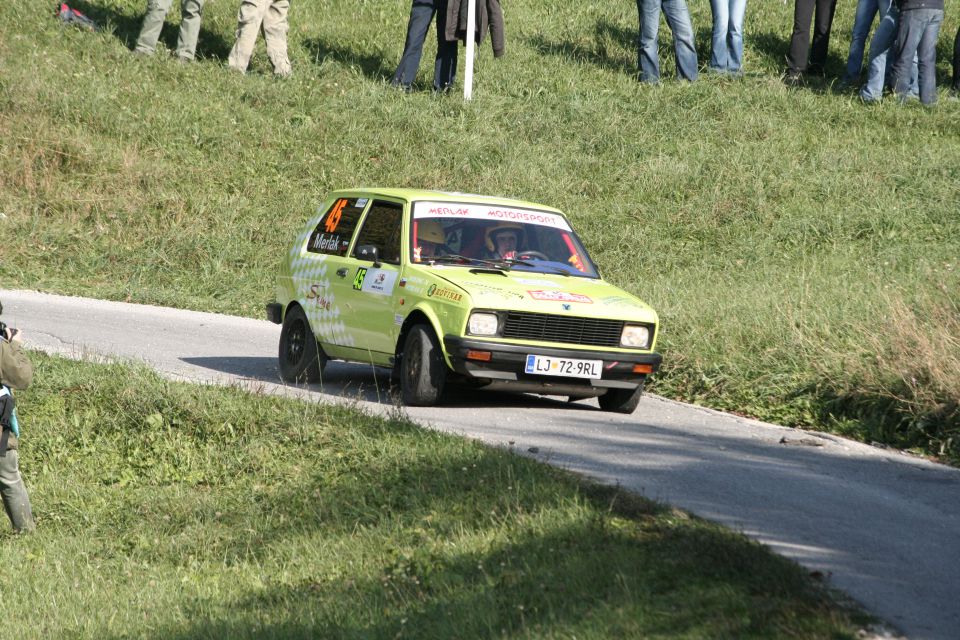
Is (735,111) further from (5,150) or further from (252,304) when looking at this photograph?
(5,150)

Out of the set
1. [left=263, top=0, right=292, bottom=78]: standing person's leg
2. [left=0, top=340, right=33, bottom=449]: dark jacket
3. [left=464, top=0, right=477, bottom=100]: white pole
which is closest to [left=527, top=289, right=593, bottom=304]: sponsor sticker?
[left=0, top=340, right=33, bottom=449]: dark jacket

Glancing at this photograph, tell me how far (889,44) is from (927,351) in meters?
13.0

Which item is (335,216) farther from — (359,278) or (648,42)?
(648,42)

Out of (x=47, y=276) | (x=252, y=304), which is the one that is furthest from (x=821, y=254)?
(x=47, y=276)

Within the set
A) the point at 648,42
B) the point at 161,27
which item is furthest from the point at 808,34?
the point at 161,27

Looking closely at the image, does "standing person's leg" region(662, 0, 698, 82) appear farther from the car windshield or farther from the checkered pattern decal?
the car windshield

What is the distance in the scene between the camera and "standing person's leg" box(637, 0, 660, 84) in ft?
70.8

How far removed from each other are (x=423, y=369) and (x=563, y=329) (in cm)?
108

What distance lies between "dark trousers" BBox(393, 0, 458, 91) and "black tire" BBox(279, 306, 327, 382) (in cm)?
1014

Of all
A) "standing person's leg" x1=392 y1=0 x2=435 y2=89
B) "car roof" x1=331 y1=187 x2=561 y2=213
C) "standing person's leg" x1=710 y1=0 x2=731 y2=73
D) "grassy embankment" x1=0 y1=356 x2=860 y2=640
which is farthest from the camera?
"standing person's leg" x1=710 y1=0 x2=731 y2=73

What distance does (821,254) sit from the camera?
56.1ft

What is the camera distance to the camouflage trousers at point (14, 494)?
25.9 feet

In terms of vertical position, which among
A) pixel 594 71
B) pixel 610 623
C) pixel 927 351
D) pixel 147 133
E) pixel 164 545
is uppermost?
pixel 594 71

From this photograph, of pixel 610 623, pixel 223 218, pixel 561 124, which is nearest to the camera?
pixel 610 623
